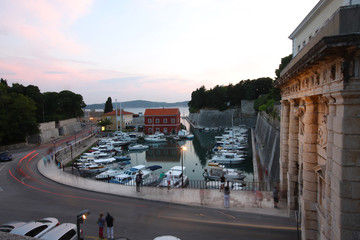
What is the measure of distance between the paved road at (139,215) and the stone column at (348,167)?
566cm

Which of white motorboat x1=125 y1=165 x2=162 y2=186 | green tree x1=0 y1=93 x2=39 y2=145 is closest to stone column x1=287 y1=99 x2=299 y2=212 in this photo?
white motorboat x1=125 y1=165 x2=162 y2=186

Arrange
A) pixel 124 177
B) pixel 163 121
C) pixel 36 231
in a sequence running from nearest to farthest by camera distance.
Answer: pixel 36 231, pixel 124 177, pixel 163 121

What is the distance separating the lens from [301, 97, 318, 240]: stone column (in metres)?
8.07

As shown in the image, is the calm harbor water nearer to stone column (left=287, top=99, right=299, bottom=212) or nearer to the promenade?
the promenade

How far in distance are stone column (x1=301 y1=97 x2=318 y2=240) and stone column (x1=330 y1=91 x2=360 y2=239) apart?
2806 millimetres

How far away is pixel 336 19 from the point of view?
5.26 m

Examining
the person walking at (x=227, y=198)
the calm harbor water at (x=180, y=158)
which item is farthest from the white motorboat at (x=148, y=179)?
the person walking at (x=227, y=198)

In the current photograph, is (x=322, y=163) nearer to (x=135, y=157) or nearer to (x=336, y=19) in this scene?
(x=336, y=19)

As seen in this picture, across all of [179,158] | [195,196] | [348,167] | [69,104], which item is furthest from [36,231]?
[69,104]

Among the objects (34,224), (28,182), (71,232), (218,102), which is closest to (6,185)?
(28,182)

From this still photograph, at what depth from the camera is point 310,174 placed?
815cm

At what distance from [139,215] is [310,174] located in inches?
351

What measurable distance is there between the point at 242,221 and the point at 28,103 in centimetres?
4161

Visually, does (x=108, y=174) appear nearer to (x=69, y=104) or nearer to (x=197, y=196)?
(x=197, y=196)
